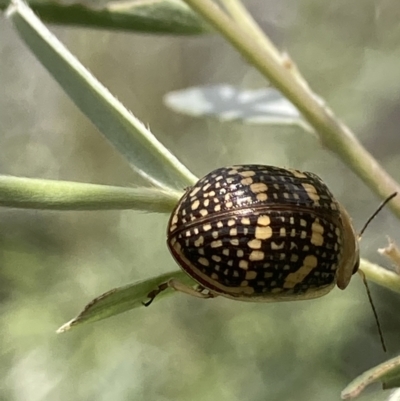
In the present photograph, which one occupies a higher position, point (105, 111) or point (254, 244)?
point (105, 111)

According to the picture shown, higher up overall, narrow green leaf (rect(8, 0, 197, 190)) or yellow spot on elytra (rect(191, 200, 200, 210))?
narrow green leaf (rect(8, 0, 197, 190))

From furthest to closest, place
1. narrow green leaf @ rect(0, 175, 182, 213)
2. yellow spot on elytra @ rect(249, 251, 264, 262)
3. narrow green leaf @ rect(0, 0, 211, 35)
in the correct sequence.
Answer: narrow green leaf @ rect(0, 0, 211, 35), yellow spot on elytra @ rect(249, 251, 264, 262), narrow green leaf @ rect(0, 175, 182, 213)

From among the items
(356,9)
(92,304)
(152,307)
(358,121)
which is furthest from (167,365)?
(356,9)

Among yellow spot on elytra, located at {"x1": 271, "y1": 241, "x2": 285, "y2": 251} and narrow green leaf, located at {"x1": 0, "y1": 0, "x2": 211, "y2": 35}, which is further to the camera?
narrow green leaf, located at {"x1": 0, "y1": 0, "x2": 211, "y2": 35}

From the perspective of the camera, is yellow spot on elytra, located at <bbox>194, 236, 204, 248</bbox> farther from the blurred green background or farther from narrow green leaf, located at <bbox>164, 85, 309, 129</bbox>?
the blurred green background

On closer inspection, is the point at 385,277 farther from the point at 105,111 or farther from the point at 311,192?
the point at 105,111

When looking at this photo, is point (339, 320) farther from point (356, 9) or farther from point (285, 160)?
point (356, 9)

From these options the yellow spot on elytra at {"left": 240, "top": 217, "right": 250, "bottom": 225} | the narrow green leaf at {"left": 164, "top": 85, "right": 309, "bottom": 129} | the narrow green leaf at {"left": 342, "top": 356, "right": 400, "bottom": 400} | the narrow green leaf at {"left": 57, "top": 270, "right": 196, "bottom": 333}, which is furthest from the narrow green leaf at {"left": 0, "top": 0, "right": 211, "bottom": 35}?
the narrow green leaf at {"left": 342, "top": 356, "right": 400, "bottom": 400}

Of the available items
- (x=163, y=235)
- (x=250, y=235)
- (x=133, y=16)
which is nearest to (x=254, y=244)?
(x=250, y=235)
